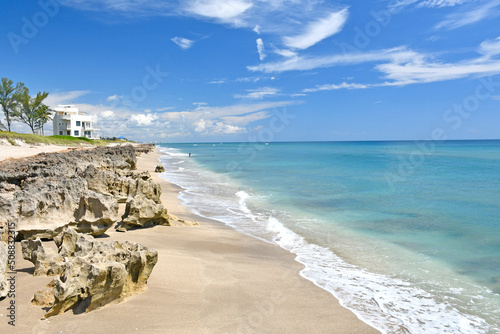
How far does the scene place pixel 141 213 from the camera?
882cm

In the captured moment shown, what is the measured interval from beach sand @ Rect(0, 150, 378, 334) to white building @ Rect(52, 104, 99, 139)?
274ft

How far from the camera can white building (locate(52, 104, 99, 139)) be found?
263 feet

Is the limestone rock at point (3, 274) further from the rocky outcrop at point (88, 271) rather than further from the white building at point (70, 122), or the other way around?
the white building at point (70, 122)

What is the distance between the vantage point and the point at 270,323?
4711 mm

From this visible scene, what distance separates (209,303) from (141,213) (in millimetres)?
4483

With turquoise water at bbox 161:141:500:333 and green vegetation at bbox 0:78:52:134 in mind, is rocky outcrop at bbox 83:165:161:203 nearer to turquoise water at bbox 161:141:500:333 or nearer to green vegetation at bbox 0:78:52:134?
turquoise water at bbox 161:141:500:333

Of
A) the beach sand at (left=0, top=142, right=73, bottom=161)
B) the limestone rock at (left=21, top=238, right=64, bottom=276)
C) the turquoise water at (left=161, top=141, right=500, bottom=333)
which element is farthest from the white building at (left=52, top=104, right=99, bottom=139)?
the limestone rock at (left=21, top=238, right=64, bottom=276)

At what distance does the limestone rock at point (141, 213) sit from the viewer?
8719mm

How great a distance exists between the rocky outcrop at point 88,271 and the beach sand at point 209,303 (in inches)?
5.6

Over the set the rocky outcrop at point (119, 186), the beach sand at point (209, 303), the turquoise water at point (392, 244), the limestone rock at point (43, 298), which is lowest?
the turquoise water at point (392, 244)

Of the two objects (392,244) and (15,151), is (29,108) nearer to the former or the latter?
(15,151)

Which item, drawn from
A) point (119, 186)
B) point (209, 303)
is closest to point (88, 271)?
point (209, 303)

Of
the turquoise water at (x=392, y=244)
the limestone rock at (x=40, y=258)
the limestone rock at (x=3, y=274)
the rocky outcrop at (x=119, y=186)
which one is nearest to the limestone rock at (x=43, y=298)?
the limestone rock at (x=3, y=274)

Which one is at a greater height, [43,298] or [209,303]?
[43,298]
